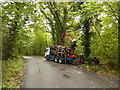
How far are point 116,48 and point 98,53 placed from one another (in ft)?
5.06

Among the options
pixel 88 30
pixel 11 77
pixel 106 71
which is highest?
pixel 88 30

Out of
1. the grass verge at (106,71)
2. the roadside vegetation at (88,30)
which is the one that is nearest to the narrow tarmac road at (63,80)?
the roadside vegetation at (88,30)

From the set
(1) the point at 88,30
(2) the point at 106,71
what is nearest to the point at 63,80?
(2) the point at 106,71

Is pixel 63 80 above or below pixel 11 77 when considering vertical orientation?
below

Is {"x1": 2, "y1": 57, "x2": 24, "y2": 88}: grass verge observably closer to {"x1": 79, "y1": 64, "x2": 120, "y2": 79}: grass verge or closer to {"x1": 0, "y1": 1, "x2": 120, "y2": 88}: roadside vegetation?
{"x1": 0, "y1": 1, "x2": 120, "y2": 88}: roadside vegetation

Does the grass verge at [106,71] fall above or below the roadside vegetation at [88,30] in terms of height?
below

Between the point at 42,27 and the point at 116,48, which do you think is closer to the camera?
the point at 116,48

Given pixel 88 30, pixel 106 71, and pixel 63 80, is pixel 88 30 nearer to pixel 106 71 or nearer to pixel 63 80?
pixel 106 71

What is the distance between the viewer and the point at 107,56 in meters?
8.42

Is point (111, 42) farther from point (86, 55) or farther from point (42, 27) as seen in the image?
point (42, 27)

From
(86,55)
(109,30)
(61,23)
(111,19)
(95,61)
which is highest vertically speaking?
(61,23)

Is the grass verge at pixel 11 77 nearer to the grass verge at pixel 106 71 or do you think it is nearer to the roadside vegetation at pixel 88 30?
the roadside vegetation at pixel 88 30

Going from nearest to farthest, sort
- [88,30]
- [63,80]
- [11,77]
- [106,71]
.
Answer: [63,80], [11,77], [106,71], [88,30]

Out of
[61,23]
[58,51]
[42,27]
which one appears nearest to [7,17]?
[58,51]
